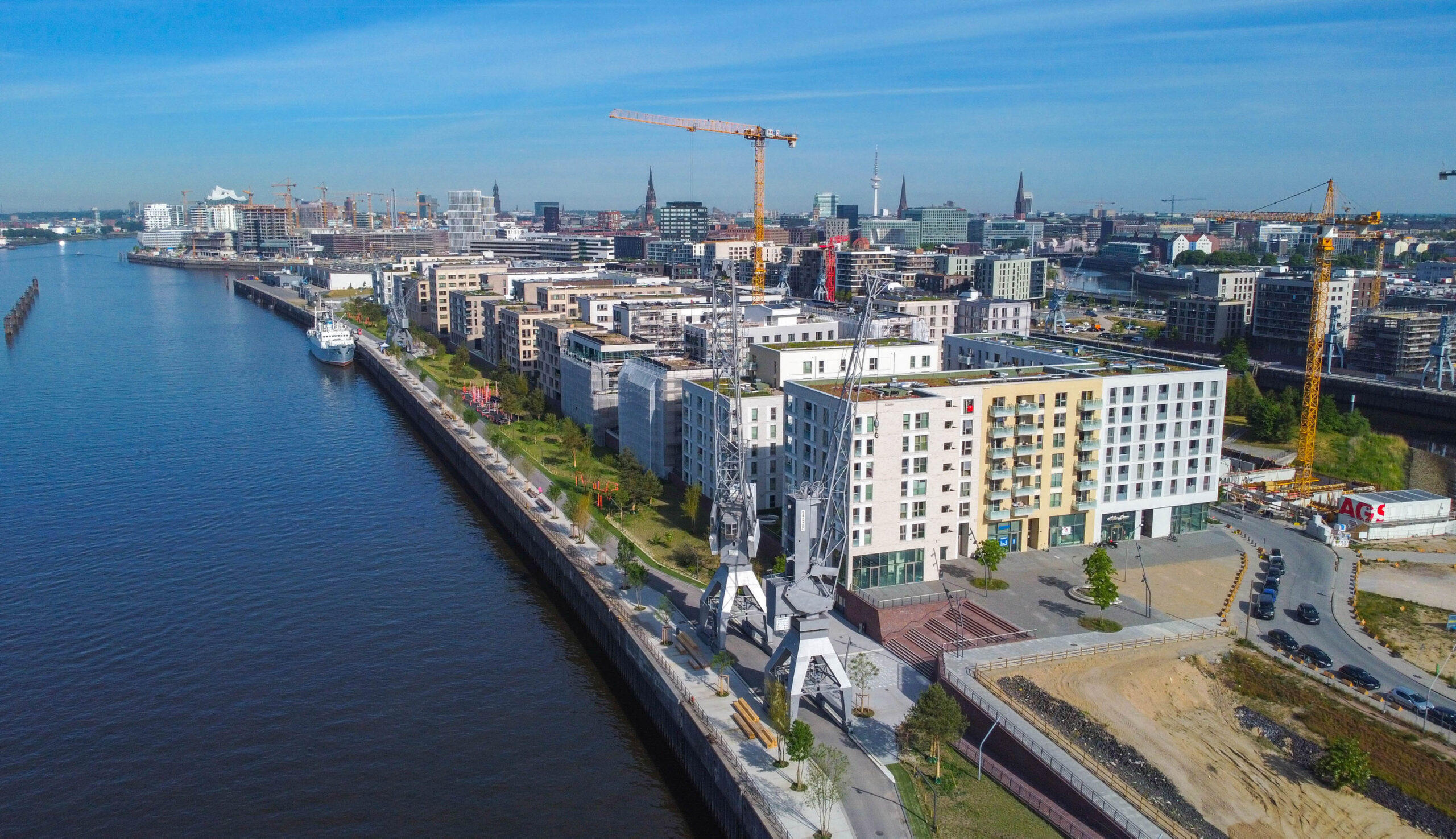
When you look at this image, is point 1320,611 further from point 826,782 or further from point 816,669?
point 826,782

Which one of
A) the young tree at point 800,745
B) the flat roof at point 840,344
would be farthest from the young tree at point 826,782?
the flat roof at point 840,344

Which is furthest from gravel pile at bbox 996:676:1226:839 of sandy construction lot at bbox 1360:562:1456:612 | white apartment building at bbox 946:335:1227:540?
sandy construction lot at bbox 1360:562:1456:612

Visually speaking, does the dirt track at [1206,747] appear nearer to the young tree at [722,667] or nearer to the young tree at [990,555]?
the young tree at [990,555]

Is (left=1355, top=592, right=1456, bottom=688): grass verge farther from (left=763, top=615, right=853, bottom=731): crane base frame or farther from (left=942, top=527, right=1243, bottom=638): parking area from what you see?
(left=763, top=615, right=853, bottom=731): crane base frame

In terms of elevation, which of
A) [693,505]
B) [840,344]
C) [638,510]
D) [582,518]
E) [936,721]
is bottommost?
[638,510]

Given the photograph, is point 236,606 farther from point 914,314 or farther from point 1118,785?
point 914,314

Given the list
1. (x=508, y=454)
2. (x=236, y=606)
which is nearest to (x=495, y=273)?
(x=508, y=454)

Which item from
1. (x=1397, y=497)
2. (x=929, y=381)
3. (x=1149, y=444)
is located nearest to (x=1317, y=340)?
(x=1397, y=497)
